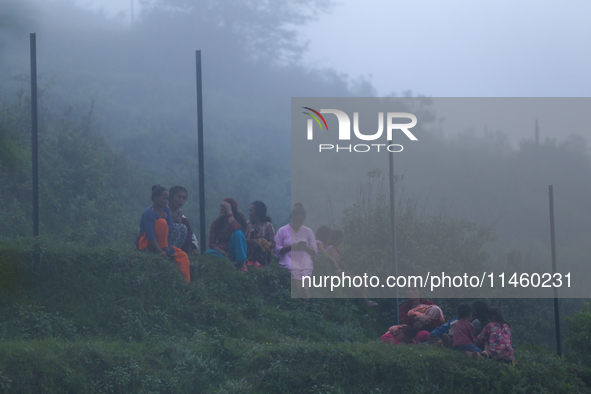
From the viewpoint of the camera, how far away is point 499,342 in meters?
6.96

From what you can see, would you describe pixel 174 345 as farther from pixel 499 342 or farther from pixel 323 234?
pixel 323 234

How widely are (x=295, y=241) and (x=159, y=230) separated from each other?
2.57 meters

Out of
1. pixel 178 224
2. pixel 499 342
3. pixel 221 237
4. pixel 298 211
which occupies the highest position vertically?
pixel 298 211

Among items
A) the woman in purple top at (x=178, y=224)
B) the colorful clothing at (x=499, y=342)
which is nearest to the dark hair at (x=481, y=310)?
the colorful clothing at (x=499, y=342)

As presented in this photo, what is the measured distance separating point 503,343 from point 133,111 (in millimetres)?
20690

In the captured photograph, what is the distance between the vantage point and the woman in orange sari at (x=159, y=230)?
8484 mm

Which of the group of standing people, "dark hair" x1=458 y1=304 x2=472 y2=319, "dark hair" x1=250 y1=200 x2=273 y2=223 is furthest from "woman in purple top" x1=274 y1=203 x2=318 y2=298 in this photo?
"dark hair" x1=458 y1=304 x2=472 y2=319

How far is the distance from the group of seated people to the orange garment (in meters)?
3.56

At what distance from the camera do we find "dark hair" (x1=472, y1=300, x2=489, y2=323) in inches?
279

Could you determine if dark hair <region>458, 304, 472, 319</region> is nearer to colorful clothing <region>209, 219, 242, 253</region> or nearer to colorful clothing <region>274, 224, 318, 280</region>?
colorful clothing <region>274, 224, 318, 280</region>

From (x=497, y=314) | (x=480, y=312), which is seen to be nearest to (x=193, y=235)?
(x=480, y=312)

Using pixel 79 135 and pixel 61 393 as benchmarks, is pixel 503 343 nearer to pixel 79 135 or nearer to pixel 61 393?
pixel 61 393

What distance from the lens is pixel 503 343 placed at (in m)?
6.96

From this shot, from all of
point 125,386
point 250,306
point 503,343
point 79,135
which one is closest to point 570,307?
point 503,343
